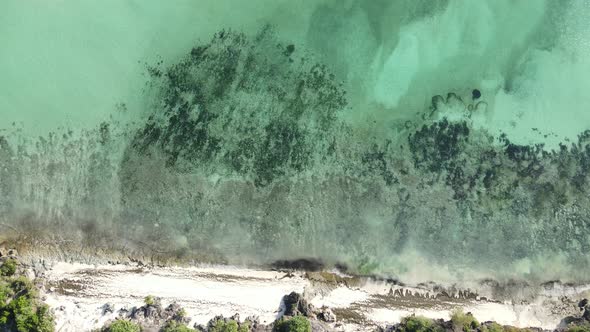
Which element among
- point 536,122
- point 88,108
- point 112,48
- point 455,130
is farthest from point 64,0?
point 536,122

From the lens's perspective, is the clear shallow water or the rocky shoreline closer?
the rocky shoreline

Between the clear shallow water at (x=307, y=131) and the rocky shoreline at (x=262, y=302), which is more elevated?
the clear shallow water at (x=307, y=131)

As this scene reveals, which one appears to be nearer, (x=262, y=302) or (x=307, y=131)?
(x=262, y=302)

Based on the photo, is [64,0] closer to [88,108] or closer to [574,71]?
[88,108]

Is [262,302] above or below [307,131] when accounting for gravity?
below

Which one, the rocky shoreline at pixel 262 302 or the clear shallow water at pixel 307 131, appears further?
the clear shallow water at pixel 307 131

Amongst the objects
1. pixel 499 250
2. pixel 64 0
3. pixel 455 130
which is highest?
pixel 64 0

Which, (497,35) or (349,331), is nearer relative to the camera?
(349,331)

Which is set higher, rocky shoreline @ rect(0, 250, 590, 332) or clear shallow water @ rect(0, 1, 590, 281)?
clear shallow water @ rect(0, 1, 590, 281)
